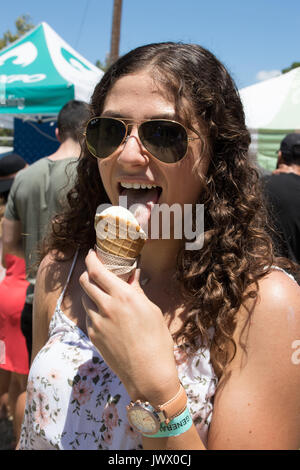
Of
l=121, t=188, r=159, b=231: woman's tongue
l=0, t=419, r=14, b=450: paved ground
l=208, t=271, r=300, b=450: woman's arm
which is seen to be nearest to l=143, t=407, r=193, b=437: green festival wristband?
l=208, t=271, r=300, b=450: woman's arm

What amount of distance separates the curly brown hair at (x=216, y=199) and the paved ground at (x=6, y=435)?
128 inches

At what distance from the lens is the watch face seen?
1.17 meters

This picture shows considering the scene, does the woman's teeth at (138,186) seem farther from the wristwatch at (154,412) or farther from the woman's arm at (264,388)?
the wristwatch at (154,412)

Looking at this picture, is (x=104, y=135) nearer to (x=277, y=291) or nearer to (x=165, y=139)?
(x=165, y=139)

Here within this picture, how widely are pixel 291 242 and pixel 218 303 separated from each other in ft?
8.01

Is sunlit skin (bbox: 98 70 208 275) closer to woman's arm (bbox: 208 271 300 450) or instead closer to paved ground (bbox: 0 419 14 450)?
woman's arm (bbox: 208 271 300 450)

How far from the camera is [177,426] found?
46.3 inches

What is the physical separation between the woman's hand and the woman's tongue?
29 cm

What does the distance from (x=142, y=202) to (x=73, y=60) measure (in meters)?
6.53

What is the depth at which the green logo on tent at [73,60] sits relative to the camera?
6930mm

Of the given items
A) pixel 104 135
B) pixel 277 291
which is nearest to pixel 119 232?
pixel 104 135

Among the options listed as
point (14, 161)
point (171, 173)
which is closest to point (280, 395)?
point (171, 173)

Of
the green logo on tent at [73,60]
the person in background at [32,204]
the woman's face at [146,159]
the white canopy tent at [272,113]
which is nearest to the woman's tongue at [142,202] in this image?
the woman's face at [146,159]
